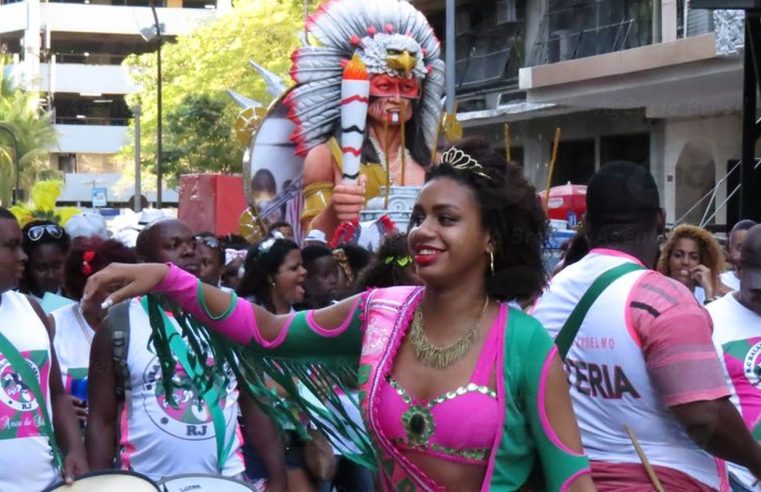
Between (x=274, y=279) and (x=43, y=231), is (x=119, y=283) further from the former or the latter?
(x=43, y=231)

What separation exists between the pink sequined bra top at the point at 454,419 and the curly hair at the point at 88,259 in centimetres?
367

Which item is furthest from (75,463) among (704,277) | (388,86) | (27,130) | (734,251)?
(27,130)

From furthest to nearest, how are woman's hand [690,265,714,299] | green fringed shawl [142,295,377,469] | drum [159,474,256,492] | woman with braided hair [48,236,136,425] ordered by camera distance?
woman's hand [690,265,714,299] → woman with braided hair [48,236,136,425] → drum [159,474,256,492] → green fringed shawl [142,295,377,469]

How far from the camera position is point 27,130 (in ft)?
195

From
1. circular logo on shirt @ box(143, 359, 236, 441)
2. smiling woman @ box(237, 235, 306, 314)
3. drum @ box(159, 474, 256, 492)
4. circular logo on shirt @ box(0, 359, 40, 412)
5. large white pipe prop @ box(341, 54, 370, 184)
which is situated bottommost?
drum @ box(159, 474, 256, 492)

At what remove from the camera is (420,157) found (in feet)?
60.8

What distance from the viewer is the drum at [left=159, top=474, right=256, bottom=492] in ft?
15.1

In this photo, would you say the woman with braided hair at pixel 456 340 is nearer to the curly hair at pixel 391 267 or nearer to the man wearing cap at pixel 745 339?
the man wearing cap at pixel 745 339

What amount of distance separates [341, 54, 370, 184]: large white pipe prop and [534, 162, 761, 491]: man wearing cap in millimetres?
13198

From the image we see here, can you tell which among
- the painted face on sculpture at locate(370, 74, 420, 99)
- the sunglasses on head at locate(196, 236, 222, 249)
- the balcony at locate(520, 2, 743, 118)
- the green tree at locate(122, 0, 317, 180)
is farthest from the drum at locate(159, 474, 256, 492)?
the green tree at locate(122, 0, 317, 180)

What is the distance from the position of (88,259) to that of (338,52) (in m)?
11.3

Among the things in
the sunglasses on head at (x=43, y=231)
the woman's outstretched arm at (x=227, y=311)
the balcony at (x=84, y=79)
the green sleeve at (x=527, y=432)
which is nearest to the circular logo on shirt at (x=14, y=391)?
the woman's outstretched arm at (x=227, y=311)

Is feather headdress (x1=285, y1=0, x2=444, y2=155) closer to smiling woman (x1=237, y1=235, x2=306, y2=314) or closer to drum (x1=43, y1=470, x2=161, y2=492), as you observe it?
smiling woman (x1=237, y1=235, x2=306, y2=314)

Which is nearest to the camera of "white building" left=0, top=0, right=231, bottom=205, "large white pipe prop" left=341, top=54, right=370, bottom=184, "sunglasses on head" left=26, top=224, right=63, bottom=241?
"sunglasses on head" left=26, top=224, right=63, bottom=241
